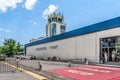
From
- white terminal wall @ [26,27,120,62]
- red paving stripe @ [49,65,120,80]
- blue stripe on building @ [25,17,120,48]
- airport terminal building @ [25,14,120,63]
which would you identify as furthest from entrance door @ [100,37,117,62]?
red paving stripe @ [49,65,120,80]

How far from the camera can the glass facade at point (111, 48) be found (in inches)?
1281

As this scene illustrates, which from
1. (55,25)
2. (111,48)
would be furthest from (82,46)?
(55,25)

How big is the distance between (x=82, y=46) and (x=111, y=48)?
22.8 feet

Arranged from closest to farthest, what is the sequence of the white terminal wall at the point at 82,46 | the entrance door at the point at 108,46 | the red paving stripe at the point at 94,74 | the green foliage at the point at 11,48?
the red paving stripe at the point at 94,74, the entrance door at the point at 108,46, the white terminal wall at the point at 82,46, the green foliage at the point at 11,48

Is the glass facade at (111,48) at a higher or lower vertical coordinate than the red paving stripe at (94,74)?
higher

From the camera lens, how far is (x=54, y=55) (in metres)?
55.4

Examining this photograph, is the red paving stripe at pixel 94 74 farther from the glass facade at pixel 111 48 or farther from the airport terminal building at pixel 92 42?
the airport terminal building at pixel 92 42

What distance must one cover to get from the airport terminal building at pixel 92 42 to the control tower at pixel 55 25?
8447 cm

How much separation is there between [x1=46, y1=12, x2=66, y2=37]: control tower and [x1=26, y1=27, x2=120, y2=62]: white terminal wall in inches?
3183

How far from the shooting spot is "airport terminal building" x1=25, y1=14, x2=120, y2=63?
107 ft

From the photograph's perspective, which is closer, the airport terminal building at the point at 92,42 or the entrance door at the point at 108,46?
the airport terminal building at the point at 92,42

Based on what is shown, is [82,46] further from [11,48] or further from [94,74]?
[11,48]

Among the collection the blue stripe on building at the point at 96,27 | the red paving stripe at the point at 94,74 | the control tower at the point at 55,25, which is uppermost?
the control tower at the point at 55,25

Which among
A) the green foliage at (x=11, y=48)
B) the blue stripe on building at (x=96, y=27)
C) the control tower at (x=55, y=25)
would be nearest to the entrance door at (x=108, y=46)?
the blue stripe on building at (x=96, y=27)
